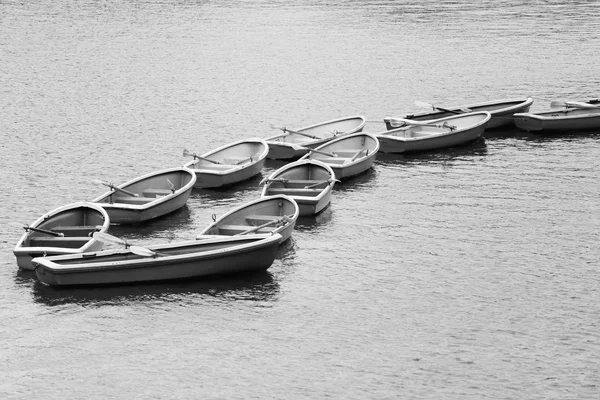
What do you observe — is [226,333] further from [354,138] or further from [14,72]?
[14,72]

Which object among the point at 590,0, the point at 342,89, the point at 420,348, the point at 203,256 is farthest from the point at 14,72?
the point at 590,0

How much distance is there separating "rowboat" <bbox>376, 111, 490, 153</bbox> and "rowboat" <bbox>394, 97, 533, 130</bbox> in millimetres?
1143

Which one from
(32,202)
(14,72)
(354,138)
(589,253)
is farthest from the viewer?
(14,72)

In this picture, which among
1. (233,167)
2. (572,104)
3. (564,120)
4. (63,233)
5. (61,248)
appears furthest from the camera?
(572,104)

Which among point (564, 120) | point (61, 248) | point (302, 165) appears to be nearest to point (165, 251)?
point (61, 248)

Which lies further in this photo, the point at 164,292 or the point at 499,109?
the point at 499,109

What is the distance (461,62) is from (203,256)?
44252mm

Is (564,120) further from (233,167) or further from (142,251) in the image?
(142,251)

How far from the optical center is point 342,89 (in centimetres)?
6456

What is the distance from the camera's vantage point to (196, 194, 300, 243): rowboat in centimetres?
3441

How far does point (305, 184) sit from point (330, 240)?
468 cm

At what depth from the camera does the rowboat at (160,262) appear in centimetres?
3094

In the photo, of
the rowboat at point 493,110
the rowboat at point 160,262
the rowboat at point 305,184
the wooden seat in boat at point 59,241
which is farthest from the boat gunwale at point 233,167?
the rowboat at point 160,262

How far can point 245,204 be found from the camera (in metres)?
35.9
